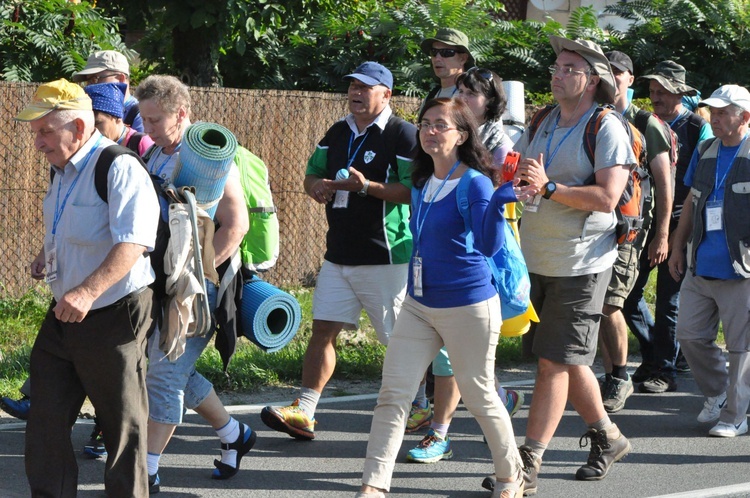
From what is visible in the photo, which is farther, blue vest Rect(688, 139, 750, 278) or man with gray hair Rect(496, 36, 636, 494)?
blue vest Rect(688, 139, 750, 278)

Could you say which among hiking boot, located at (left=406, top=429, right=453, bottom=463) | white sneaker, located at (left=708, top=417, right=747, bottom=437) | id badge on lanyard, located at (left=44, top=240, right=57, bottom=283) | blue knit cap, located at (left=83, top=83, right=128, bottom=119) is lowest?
hiking boot, located at (left=406, top=429, right=453, bottom=463)

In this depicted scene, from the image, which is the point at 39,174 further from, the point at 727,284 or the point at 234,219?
the point at 727,284

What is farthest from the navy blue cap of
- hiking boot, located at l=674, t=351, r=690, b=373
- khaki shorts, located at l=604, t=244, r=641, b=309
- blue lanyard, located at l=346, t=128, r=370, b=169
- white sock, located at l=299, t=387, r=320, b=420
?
hiking boot, located at l=674, t=351, r=690, b=373

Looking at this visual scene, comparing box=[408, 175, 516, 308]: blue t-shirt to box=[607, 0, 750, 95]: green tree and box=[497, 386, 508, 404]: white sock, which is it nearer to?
box=[497, 386, 508, 404]: white sock

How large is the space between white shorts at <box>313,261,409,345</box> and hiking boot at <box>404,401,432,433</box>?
0.49 metres

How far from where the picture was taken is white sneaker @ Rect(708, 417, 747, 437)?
6488mm

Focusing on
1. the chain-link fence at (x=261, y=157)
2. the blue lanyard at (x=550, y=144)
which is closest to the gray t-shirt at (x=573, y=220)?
the blue lanyard at (x=550, y=144)

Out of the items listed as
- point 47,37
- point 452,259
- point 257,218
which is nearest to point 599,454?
Answer: point 452,259

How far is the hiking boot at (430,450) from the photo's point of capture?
5.86 meters

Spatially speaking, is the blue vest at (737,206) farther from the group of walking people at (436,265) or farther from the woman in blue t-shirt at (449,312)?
the woman in blue t-shirt at (449,312)

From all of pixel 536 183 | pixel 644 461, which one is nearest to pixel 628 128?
pixel 536 183

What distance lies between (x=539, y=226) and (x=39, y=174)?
5568 mm

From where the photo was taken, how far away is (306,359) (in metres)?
6.30

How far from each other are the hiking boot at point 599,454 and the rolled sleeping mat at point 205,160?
7.59 ft
